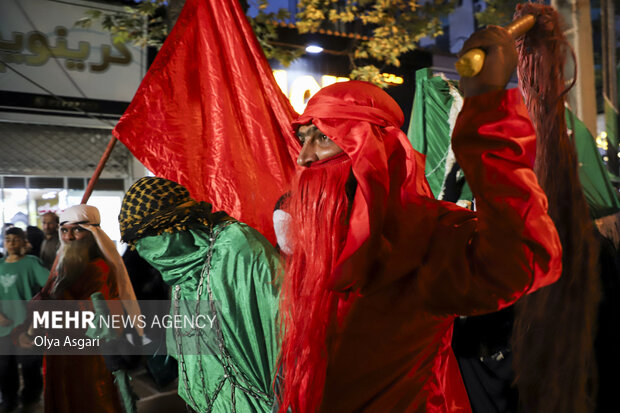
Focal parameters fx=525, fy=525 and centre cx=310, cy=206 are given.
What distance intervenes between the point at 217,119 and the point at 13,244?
306cm

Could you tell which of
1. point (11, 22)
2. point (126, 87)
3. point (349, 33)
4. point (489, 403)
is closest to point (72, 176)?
point (126, 87)

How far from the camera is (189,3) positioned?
11.0 ft

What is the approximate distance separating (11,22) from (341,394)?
7464 millimetres

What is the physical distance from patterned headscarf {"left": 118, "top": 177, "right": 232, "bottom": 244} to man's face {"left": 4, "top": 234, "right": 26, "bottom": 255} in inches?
113

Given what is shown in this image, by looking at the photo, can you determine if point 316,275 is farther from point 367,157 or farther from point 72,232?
point 72,232

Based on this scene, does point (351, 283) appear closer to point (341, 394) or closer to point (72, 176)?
point (341, 394)

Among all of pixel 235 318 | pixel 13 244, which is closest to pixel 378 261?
pixel 235 318

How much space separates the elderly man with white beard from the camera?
145 inches

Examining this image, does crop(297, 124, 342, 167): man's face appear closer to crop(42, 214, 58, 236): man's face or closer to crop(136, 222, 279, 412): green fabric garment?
crop(136, 222, 279, 412): green fabric garment

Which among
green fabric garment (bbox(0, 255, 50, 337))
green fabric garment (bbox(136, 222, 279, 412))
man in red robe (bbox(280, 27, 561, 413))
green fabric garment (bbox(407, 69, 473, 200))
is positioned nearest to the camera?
man in red robe (bbox(280, 27, 561, 413))

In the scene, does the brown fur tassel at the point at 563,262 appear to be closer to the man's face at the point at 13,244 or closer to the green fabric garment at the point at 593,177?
the green fabric garment at the point at 593,177

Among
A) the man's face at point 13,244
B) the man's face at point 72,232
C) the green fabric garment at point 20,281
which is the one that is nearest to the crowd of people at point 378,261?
the man's face at point 72,232

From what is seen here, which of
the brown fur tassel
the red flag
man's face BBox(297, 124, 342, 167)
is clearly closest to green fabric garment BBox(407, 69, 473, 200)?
the red flag

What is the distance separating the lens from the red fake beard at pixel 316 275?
1356 mm
